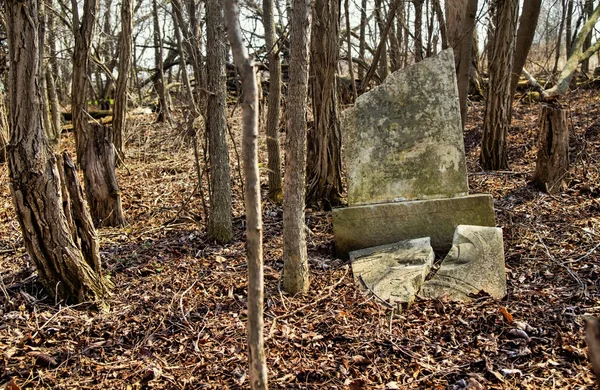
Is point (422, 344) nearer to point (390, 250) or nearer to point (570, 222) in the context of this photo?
point (390, 250)

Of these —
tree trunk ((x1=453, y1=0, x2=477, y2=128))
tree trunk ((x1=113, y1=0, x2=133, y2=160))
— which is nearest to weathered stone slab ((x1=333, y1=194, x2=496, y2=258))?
tree trunk ((x1=453, y1=0, x2=477, y2=128))

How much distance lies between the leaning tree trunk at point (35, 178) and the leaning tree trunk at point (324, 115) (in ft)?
9.64

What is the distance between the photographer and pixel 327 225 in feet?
18.4

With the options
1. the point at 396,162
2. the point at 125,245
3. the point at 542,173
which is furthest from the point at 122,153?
the point at 542,173

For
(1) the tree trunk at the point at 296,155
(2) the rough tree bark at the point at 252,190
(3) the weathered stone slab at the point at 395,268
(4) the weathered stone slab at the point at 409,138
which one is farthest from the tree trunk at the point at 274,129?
(2) the rough tree bark at the point at 252,190

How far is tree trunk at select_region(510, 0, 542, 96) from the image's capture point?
27.8 feet

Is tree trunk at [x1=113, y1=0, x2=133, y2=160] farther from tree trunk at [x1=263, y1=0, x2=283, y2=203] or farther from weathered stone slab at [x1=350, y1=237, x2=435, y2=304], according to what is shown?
weathered stone slab at [x1=350, y1=237, x2=435, y2=304]

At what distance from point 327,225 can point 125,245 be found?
2125 mm

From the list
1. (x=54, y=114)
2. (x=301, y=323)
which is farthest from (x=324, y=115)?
(x=54, y=114)

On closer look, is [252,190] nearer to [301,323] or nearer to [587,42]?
[301,323]

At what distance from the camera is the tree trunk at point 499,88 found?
6.80 metres

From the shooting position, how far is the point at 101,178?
591 centimetres

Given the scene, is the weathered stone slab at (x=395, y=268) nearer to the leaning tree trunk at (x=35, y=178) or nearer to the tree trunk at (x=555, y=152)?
the leaning tree trunk at (x=35, y=178)

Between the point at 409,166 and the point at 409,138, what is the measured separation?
27 cm
